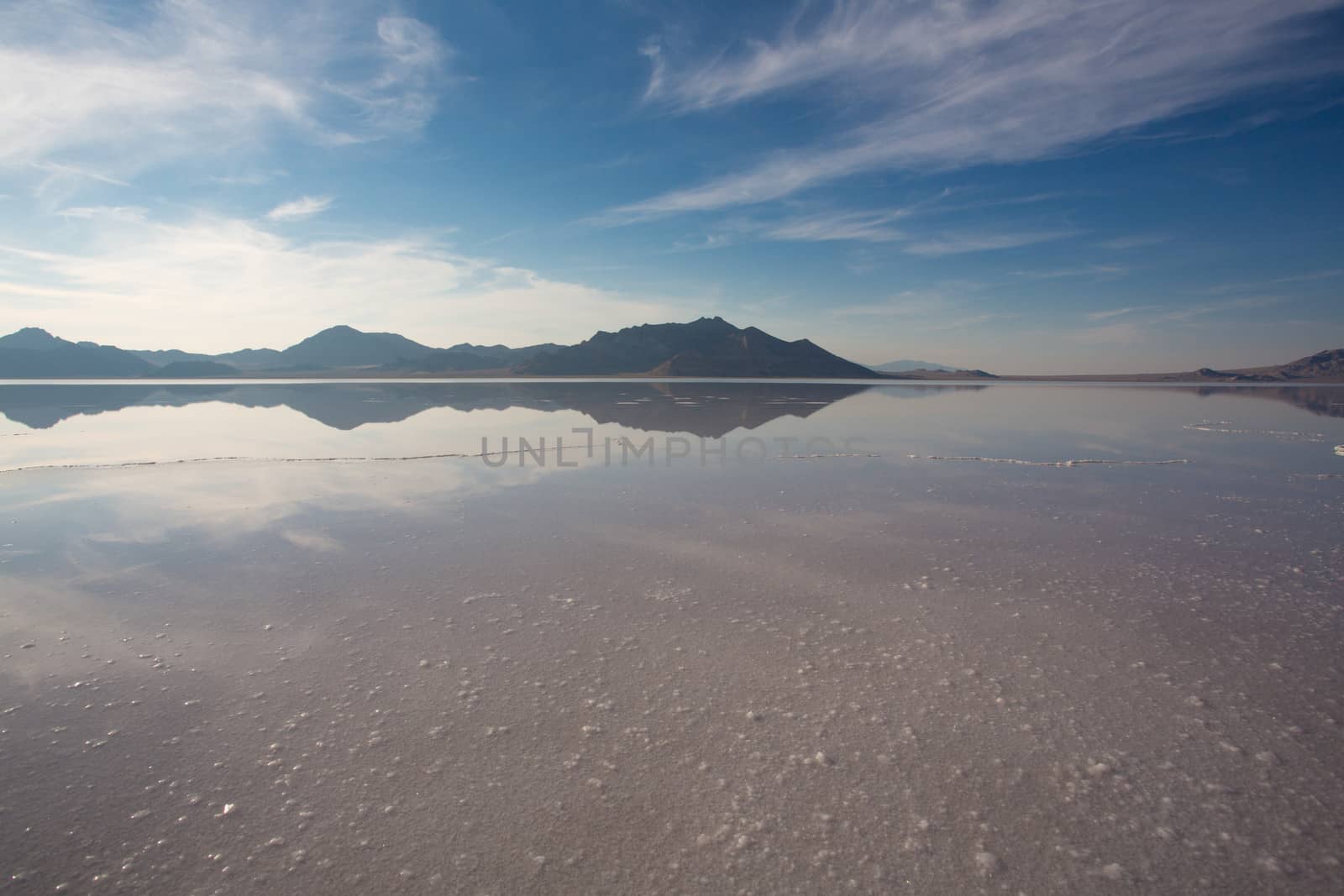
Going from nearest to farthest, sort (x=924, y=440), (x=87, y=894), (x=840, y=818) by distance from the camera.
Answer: (x=87, y=894), (x=840, y=818), (x=924, y=440)

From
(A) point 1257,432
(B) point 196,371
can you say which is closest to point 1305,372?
(A) point 1257,432

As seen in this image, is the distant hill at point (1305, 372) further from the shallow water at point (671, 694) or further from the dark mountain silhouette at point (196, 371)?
the dark mountain silhouette at point (196, 371)

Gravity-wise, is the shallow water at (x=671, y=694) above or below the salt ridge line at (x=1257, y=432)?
below

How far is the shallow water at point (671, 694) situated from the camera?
3.26 meters

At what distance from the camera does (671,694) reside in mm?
4664

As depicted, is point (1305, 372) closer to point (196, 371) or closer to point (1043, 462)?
point (1043, 462)

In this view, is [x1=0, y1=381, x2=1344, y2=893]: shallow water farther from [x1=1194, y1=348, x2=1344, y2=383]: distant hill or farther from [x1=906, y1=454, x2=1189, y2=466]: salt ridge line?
[x1=1194, y1=348, x2=1344, y2=383]: distant hill

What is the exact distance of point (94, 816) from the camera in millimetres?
3496

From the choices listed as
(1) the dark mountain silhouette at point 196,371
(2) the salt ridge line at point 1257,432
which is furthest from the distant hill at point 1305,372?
(1) the dark mountain silhouette at point 196,371

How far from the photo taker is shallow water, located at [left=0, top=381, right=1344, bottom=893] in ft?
10.7

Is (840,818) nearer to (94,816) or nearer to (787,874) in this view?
(787,874)

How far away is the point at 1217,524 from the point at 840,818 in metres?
9.09

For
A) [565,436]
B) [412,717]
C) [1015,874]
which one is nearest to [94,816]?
[412,717]

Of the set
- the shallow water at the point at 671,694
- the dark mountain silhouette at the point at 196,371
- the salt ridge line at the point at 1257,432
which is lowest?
the shallow water at the point at 671,694
